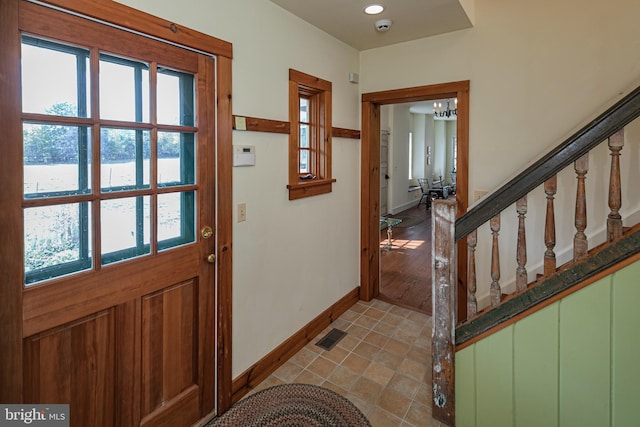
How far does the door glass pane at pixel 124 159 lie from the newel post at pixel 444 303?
4.98 ft

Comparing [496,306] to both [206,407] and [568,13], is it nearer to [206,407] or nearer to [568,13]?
[206,407]

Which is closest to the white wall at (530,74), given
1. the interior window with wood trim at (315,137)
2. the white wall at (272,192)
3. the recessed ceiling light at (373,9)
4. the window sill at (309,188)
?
the recessed ceiling light at (373,9)

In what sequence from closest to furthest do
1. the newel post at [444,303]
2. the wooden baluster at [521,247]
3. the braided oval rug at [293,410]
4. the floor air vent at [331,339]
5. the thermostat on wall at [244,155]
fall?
the wooden baluster at [521,247] → the newel post at [444,303] → the braided oval rug at [293,410] → the thermostat on wall at [244,155] → the floor air vent at [331,339]

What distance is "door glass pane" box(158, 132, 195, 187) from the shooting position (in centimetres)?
168

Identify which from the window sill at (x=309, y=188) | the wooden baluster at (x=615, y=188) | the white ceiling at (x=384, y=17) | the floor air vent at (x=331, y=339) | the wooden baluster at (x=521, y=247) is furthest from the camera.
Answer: the floor air vent at (x=331, y=339)

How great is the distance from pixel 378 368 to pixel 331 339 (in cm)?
52

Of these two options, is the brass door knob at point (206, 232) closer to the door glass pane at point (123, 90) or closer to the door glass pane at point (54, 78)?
the door glass pane at point (123, 90)

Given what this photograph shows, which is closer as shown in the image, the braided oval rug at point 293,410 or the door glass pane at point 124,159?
the door glass pane at point 124,159

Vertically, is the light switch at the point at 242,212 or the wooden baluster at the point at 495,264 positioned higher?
the light switch at the point at 242,212

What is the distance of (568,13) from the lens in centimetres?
232

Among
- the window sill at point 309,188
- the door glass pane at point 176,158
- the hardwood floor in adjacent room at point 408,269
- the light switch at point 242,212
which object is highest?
the door glass pane at point 176,158

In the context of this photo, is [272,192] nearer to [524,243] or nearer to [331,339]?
[331,339]

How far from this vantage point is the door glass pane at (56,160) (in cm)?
125

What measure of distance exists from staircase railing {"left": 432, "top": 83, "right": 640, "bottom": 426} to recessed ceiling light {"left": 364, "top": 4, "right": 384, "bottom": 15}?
4.91 ft
